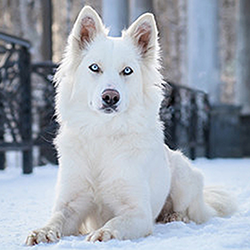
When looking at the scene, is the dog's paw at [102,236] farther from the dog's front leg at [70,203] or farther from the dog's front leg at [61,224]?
the dog's front leg at [70,203]

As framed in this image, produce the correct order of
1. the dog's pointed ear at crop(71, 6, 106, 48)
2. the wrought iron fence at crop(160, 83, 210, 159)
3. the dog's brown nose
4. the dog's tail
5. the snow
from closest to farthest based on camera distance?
the snow < the dog's brown nose < the dog's pointed ear at crop(71, 6, 106, 48) < the dog's tail < the wrought iron fence at crop(160, 83, 210, 159)

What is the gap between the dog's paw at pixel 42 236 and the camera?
2590 millimetres

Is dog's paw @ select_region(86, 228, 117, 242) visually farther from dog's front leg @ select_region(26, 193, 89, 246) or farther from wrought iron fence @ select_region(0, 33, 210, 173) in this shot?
wrought iron fence @ select_region(0, 33, 210, 173)

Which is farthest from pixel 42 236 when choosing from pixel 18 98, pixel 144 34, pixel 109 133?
pixel 18 98

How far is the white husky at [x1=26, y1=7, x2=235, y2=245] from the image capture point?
294 centimetres

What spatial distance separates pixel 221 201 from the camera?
3.95 meters

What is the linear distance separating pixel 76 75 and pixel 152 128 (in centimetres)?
62

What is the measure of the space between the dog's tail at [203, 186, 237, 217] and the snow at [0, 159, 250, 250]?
4.1 inches

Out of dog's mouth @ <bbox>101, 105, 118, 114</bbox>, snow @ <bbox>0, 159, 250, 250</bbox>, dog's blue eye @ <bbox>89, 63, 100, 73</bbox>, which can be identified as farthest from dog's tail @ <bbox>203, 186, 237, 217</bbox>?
dog's blue eye @ <bbox>89, 63, 100, 73</bbox>

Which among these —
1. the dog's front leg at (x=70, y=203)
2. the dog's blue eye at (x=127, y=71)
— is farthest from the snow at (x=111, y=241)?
the dog's blue eye at (x=127, y=71)

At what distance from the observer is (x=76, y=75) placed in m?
3.19

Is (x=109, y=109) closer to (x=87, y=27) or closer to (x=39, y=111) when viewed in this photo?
(x=87, y=27)

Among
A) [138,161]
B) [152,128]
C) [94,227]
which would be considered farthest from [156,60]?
[94,227]

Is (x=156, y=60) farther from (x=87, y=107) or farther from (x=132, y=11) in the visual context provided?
(x=132, y=11)
